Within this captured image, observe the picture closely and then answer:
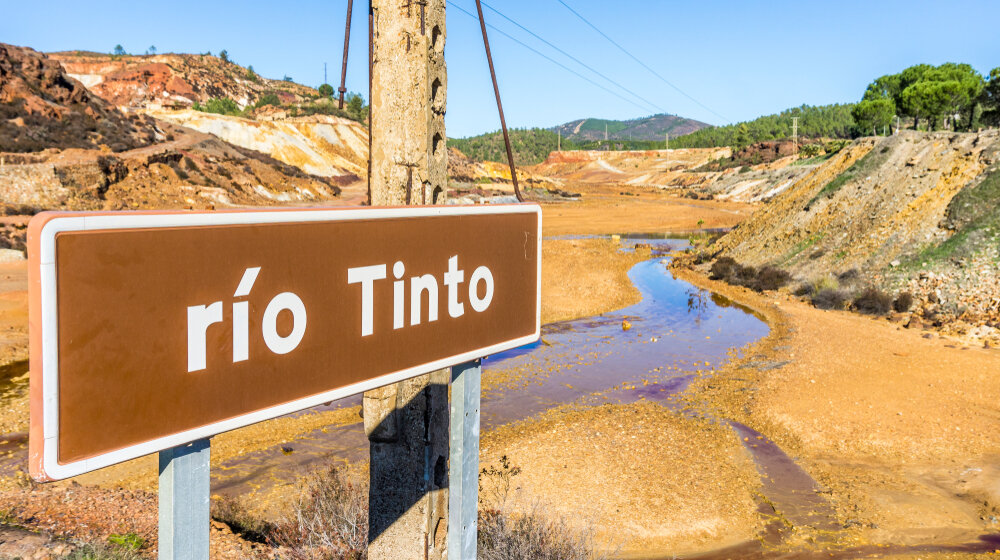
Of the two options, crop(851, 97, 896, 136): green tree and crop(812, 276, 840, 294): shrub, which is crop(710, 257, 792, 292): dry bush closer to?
crop(812, 276, 840, 294): shrub

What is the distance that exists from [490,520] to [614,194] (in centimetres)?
7664

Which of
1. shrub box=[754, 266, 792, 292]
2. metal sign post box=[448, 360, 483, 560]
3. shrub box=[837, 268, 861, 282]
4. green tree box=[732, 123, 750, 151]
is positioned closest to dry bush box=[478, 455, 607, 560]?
metal sign post box=[448, 360, 483, 560]

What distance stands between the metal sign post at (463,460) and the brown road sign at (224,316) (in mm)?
141

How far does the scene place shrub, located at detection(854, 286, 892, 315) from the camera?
2098cm

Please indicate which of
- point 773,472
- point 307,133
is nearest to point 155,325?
point 773,472

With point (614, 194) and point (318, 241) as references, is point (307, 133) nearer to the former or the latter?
point (614, 194)

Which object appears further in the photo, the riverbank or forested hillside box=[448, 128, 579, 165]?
forested hillside box=[448, 128, 579, 165]

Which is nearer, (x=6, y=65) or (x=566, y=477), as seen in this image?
(x=566, y=477)

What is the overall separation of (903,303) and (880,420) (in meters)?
10.6

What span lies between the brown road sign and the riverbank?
23.5 ft

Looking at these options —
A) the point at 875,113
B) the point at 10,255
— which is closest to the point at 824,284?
the point at 10,255

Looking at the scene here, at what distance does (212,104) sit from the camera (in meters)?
72.8

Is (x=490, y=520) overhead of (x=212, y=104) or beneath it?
beneath

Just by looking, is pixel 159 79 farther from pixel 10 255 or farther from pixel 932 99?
pixel 932 99
